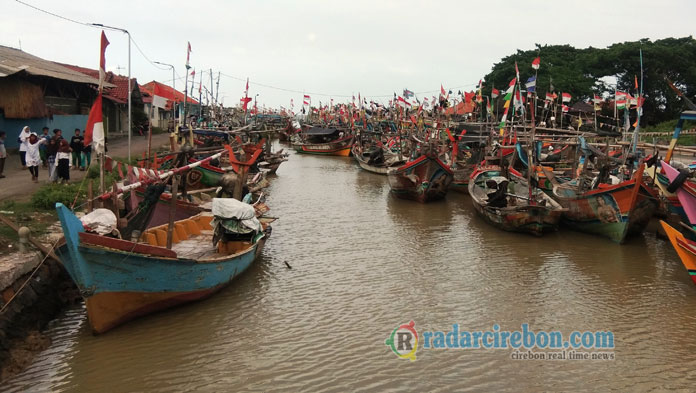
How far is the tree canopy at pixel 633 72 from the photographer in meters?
33.5

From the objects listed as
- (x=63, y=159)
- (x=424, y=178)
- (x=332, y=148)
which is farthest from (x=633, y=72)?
(x=63, y=159)

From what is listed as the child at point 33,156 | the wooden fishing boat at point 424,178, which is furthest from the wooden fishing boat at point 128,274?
the wooden fishing boat at point 424,178

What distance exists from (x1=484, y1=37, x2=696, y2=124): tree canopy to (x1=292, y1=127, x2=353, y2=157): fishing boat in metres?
15.5

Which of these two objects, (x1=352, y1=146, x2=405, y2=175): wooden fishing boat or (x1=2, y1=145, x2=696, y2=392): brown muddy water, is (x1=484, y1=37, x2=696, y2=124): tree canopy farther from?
(x1=2, y1=145, x2=696, y2=392): brown muddy water

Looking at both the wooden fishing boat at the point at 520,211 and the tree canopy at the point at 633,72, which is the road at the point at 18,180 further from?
the tree canopy at the point at 633,72

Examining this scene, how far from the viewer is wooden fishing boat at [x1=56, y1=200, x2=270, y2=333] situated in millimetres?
6367

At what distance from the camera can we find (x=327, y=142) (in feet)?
140

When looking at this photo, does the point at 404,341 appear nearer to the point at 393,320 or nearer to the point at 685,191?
the point at 393,320

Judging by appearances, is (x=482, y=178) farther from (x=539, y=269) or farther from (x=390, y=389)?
(x=390, y=389)

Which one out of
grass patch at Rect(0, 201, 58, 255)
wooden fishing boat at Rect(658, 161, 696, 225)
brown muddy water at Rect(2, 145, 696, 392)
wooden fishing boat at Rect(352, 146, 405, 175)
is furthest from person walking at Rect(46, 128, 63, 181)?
wooden fishing boat at Rect(352, 146, 405, 175)

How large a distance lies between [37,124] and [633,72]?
121 ft

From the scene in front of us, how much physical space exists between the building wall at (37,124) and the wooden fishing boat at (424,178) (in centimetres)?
1357

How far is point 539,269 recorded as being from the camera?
11.3 metres

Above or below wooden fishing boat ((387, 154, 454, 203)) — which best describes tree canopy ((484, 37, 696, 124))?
above
